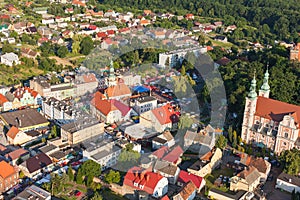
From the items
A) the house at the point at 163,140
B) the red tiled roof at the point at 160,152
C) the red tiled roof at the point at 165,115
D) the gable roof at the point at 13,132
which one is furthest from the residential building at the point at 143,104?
the gable roof at the point at 13,132

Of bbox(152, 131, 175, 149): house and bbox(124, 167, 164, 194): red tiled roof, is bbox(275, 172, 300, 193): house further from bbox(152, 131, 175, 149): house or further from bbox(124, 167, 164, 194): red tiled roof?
bbox(152, 131, 175, 149): house

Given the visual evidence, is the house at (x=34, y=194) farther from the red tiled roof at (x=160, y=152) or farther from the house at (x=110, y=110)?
the house at (x=110, y=110)

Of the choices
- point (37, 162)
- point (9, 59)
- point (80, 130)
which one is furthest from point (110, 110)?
point (9, 59)

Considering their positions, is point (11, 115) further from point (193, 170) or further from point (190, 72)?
point (190, 72)

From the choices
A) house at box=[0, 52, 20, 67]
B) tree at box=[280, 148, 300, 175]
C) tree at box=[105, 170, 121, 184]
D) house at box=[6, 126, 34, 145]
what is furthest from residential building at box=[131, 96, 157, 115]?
house at box=[0, 52, 20, 67]

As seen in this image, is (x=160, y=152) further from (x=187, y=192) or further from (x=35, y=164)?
(x=35, y=164)

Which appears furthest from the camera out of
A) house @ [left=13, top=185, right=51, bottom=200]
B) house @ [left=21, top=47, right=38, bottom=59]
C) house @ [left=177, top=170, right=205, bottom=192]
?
house @ [left=21, top=47, right=38, bottom=59]
